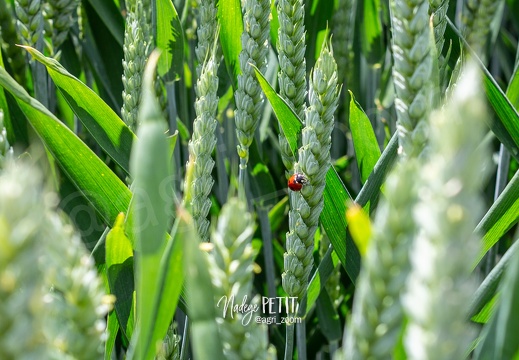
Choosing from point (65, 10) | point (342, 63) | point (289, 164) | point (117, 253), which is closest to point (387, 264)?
point (117, 253)

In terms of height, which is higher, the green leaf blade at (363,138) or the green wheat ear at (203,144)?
the green leaf blade at (363,138)

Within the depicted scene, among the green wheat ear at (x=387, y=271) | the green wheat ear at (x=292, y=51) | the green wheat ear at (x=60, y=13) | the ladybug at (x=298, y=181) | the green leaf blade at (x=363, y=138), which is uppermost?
the green wheat ear at (x=60, y=13)

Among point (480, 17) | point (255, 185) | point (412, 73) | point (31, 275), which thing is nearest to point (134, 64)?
point (255, 185)

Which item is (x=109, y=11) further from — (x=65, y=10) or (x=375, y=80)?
(x=375, y=80)

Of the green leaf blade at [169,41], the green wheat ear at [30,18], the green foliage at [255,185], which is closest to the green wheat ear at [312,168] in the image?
the green foliage at [255,185]

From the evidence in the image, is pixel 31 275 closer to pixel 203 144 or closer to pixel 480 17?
pixel 203 144

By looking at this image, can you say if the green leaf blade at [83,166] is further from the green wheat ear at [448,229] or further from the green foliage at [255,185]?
the green wheat ear at [448,229]
